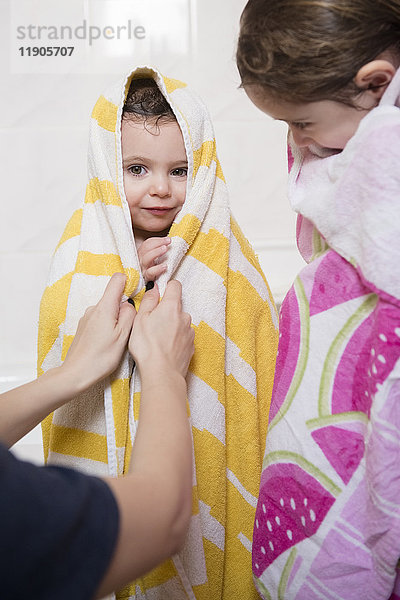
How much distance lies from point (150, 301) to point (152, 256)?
8cm

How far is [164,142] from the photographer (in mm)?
1024

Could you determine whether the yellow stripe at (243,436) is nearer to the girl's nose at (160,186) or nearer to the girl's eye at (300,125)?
the girl's nose at (160,186)

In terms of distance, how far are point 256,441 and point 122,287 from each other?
0.33 metres

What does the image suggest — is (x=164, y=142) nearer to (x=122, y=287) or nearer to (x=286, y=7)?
(x=122, y=287)

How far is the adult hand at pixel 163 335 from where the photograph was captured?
0.87 m

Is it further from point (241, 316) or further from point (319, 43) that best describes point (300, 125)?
point (241, 316)

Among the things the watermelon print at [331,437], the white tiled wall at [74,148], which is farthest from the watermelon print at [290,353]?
the white tiled wall at [74,148]

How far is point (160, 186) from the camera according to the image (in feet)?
3.38

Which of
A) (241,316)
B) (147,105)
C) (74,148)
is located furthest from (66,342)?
(74,148)

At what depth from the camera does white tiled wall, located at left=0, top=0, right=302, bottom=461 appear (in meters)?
1.67

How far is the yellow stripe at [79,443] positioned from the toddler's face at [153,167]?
353 mm

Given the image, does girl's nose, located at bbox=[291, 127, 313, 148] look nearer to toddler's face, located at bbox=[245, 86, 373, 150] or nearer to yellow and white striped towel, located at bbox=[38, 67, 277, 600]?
toddler's face, located at bbox=[245, 86, 373, 150]

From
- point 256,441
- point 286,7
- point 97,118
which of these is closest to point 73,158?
point 97,118

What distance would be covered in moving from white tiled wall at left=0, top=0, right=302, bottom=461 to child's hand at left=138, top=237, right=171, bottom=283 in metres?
0.68
